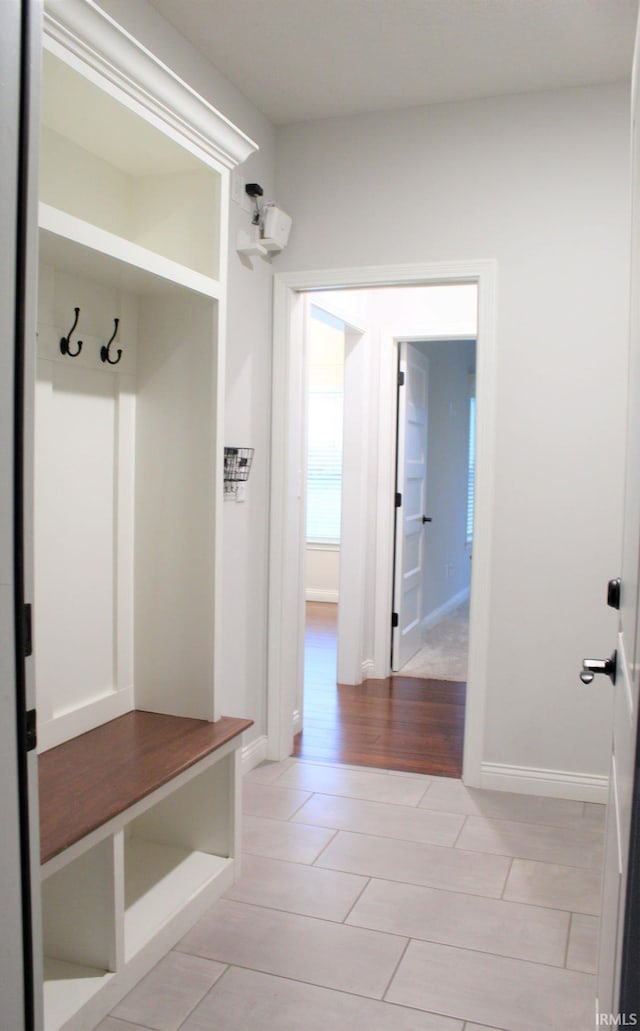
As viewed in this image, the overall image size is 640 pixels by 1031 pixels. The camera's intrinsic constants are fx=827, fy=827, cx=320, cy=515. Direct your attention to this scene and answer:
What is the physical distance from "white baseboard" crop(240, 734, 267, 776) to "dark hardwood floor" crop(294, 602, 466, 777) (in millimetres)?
178

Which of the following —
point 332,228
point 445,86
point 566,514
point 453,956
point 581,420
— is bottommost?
point 453,956

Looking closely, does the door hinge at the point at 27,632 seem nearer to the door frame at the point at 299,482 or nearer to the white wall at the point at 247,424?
the white wall at the point at 247,424

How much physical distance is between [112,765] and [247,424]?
168cm

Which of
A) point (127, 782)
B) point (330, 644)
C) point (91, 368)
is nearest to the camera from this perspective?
point (127, 782)

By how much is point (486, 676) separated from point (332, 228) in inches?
79.6

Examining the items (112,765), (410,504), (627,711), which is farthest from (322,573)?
(627,711)

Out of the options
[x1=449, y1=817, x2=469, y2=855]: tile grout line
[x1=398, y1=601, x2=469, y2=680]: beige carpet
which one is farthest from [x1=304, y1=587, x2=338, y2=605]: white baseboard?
[x1=449, y1=817, x2=469, y2=855]: tile grout line

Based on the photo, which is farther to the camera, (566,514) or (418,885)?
(566,514)

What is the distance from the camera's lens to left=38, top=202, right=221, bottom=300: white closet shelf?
1.90 m

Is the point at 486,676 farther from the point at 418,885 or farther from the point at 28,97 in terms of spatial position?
the point at 28,97

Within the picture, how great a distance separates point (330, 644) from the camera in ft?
20.1

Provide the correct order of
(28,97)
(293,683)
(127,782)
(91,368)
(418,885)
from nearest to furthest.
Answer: (28,97) < (127,782) < (91,368) < (418,885) < (293,683)

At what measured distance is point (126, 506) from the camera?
260 cm

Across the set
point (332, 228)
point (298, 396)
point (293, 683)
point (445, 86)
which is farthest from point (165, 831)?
point (445, 86)
